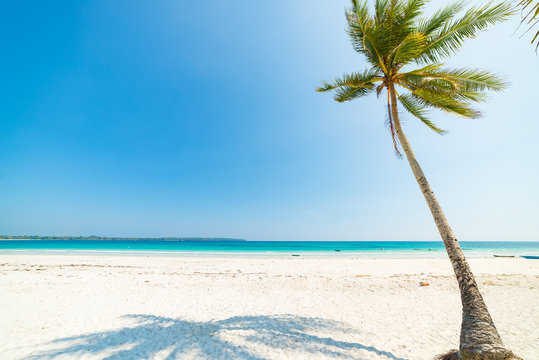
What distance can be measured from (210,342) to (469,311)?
5.18 m

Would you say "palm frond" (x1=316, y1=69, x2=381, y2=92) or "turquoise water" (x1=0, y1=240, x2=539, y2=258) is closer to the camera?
"palm frond" (x1=316, y1=69, x2=381, y2=92)

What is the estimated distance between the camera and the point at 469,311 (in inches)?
165

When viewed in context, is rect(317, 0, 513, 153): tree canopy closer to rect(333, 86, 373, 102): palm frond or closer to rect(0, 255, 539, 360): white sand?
rect(333, 86, 373, 102): palm frond

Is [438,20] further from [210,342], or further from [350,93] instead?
[210,342]

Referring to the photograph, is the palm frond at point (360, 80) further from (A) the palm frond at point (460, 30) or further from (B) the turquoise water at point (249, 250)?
(B) the turquoise water at point (249, 250)

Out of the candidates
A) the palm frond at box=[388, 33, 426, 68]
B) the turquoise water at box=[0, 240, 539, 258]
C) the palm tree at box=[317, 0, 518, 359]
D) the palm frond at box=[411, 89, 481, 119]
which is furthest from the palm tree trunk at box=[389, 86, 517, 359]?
the turquoise water at box=[0, 240, 539, 258]

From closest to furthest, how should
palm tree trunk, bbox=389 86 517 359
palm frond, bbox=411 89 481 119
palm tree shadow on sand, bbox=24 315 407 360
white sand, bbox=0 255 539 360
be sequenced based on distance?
palm tree trunk, bbox=389 86 517 359 → palm tree shadow on sand, bbox=24 315 407 360 → white sand, bbox=0 255 539 360 → palm frond, bbox=411 89 481 119

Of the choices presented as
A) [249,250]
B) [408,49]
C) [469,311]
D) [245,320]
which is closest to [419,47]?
[408,49]

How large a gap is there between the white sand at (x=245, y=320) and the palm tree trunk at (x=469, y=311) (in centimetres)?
101

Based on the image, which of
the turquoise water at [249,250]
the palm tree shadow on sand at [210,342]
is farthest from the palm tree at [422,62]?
the turquoise water at [249,250]

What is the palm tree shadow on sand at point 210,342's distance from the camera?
457 cm

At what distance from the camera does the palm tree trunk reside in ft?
12.4

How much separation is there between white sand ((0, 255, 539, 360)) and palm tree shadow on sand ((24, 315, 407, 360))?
22 millimetres

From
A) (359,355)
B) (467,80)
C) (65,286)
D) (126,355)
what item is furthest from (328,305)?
(65,286)
